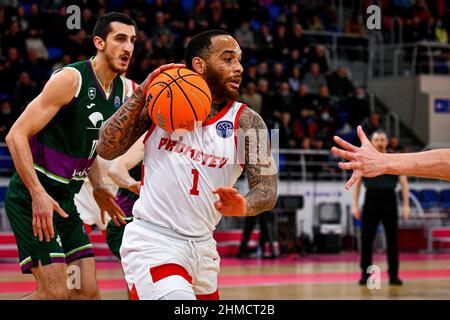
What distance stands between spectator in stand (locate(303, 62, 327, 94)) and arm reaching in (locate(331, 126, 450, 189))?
46.8 feet

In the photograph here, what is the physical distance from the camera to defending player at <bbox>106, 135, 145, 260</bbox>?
17.2 ft

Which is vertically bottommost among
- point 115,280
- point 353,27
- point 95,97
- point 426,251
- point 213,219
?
point 426,251

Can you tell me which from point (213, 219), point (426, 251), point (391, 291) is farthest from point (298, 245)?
point (213, 219)

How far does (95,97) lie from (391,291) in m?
5.45

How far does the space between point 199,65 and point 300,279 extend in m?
6.99

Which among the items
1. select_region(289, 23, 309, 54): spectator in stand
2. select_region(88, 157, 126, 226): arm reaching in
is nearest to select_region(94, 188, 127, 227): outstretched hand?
select_region(88, 157, 126, 226): arm reaching in

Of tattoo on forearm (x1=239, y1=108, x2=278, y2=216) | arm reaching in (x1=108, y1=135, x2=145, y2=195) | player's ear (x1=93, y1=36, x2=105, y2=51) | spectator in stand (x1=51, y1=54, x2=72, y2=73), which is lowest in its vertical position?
arm reaching in (x1=108, y1=135, x2=145, y2=195)

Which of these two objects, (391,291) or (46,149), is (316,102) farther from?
(46,149)

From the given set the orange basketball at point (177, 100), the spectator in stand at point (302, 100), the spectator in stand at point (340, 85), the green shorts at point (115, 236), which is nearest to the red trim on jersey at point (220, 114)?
the orange basketball at point (177, 100)

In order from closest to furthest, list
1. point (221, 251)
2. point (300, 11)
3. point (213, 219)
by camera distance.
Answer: point (213, 219)
point (221, 251)
point (300, 11)

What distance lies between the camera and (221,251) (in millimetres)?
14297

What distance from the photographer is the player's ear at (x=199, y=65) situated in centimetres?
401

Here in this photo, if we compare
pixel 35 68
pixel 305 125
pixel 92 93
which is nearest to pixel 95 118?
pixel 92 93

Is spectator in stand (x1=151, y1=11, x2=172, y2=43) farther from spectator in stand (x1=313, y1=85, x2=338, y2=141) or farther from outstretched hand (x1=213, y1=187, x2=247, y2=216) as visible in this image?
outstretched hand (x1=213, y1=187, x2=247, y2=216)
